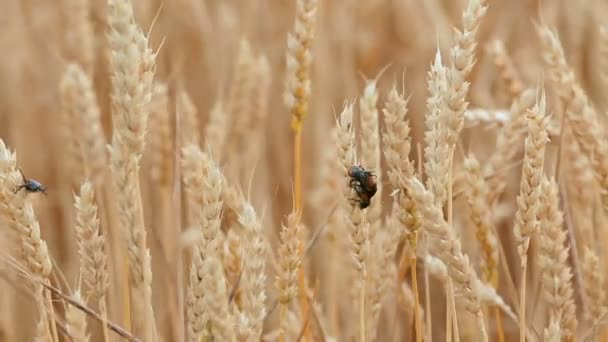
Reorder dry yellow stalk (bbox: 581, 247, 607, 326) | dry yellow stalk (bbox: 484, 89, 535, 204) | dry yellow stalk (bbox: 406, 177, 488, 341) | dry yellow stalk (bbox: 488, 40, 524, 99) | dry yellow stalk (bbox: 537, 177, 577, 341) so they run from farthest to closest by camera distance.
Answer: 1. dry yellow stalk (bbox: 488, 40, 524, 99)
2. dry yellow stalk (bbox: 484, 89, 535, 204)
3. dry yellow stalk (bbox: 581, 247, 607, 326)
4. dry yellow stalk (bbox: 537, 177, 577, 341)
5. dry yellow stalk (bbox: 406, 177, 488, 341)

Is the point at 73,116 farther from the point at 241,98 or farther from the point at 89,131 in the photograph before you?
the point at 241,98

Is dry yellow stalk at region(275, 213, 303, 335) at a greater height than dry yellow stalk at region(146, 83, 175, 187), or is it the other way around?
dry yellow stalk at region(146, 83, 175, 187)

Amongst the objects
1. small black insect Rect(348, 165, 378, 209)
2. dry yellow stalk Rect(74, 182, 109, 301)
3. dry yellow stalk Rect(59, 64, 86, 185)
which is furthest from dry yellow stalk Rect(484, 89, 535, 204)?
dry yellow stalk Rect(59, 64, 86, 185)

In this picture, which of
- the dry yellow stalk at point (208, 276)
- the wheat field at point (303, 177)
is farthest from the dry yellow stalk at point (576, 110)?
the dry yellow stalk at point (208, 276)

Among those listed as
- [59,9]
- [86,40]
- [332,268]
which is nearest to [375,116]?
[332,268]

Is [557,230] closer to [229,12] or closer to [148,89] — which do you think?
[148,89]

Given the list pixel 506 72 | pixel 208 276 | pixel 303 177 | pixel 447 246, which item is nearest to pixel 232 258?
pixel 208 276

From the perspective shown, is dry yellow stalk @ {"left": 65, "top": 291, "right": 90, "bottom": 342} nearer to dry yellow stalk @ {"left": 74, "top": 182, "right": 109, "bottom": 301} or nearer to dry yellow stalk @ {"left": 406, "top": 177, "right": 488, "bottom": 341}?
dry yellow stalk @ {"left": 74, "top": 182, "right": 109, "bottom": 301}

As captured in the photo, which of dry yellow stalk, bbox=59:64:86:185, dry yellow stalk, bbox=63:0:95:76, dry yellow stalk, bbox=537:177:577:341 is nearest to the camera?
dry yellow stalk, bbox=537:177:577:341
